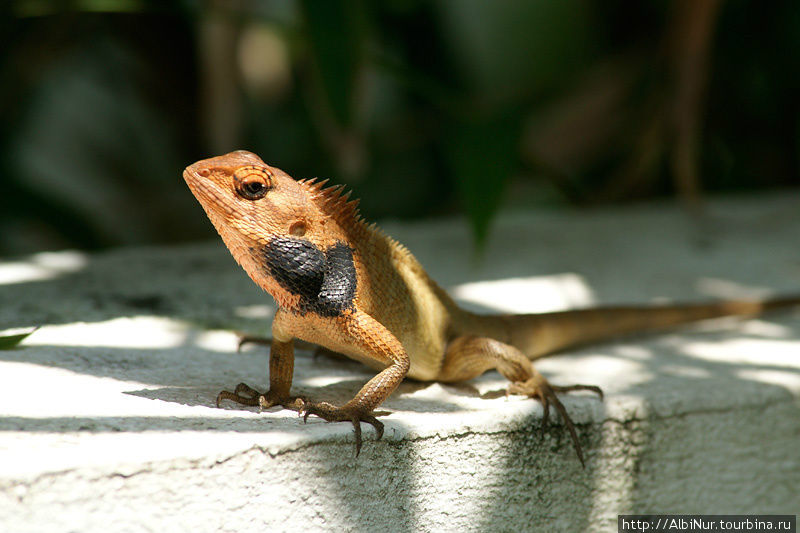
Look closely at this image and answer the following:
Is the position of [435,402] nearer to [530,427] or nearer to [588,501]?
[530,427]

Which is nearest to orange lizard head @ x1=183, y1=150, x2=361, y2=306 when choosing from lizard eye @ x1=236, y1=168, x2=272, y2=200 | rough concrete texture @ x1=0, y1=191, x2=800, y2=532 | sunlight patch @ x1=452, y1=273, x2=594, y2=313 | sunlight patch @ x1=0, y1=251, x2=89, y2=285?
lizard eye @ x1=236, y1=168, x2=272, y2=200

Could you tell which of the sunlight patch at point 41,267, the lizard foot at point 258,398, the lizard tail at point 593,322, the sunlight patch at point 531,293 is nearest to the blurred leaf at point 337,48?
the sunlight patch at point 531,293

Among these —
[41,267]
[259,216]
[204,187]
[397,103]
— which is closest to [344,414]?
[259,216]

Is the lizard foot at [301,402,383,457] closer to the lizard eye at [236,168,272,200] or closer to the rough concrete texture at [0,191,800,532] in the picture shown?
the rough concrete texture at [0,191,800,532]

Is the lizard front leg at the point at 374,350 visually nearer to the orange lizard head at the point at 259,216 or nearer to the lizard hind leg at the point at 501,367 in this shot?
the orange lizard head at the point at 259,216

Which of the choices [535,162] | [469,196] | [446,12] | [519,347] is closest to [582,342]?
[519,347]

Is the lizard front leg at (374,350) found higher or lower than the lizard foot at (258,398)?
higher
